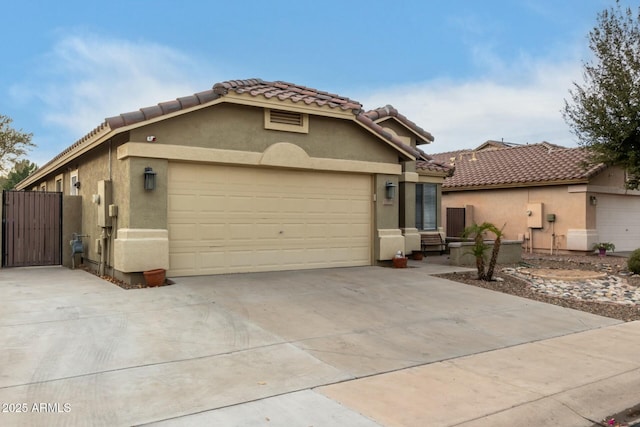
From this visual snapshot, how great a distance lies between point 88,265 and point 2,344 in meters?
7.47

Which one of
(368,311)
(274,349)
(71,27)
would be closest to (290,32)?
(71,27)

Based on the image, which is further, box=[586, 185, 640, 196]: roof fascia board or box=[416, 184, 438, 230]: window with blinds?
box=[586, 185, 640, 196]: roof fascia board

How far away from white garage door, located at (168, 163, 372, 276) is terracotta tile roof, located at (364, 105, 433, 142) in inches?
182

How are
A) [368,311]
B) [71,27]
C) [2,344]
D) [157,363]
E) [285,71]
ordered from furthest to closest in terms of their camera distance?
[285,71] < [71,27] < [368,311] < [2,344] < [157,363]

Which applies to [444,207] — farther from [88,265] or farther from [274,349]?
[274,349]

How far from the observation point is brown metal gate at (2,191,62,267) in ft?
40.7

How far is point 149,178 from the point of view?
9.59 metres

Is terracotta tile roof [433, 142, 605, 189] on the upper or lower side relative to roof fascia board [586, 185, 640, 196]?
upper

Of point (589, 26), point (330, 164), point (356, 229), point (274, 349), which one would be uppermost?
point (589, 26)

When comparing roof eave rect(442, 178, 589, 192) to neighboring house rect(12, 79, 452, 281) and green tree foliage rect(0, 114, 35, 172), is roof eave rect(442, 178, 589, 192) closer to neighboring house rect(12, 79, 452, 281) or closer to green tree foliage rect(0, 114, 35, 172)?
neighboring house rect(12, 79, 452, 281)

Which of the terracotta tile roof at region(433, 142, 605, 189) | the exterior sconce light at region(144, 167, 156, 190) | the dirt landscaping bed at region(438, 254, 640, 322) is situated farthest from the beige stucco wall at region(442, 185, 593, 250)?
the exterior sconce light at region(144, 167, 156, 190)

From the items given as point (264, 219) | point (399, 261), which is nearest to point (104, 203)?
point (264, 219)

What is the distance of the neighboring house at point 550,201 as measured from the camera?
18922 mm

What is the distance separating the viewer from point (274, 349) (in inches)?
232
